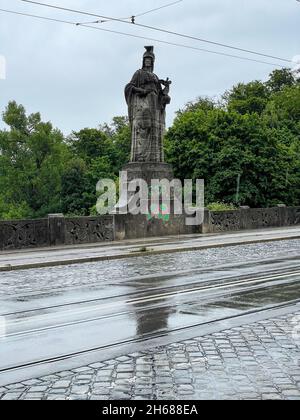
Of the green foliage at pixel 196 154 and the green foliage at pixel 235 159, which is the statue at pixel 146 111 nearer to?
the green foliage at pixel 196 154

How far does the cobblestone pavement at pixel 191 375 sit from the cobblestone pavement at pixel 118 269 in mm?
5615

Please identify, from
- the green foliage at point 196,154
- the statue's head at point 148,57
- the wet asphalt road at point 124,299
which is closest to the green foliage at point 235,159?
the green foliage at point 196,154

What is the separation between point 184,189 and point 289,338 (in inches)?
1347

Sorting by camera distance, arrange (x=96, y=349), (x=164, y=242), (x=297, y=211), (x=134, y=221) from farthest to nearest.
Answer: (x=297, y=211)
(x=134, y=221)
(x=164, y=242)
(x=96, y=349)

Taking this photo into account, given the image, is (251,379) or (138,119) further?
(138,119)

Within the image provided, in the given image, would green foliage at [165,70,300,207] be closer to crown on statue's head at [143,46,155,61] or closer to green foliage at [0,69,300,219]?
green foliage at [0,69,300,219]

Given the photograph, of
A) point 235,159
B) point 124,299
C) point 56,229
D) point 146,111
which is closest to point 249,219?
point 146,111

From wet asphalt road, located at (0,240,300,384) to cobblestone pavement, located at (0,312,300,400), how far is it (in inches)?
29.2

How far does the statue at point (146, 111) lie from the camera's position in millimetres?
28703

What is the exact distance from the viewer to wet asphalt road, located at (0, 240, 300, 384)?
7914 millimetres
